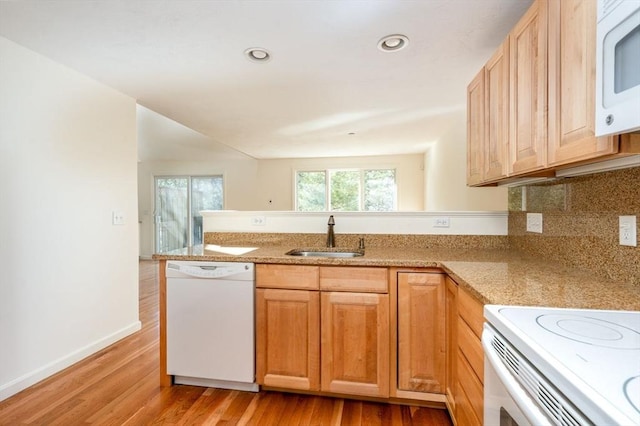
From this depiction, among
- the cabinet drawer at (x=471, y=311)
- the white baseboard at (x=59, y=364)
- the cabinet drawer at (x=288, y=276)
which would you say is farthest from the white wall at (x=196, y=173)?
the cabinet drawer at (x=471, y=311)

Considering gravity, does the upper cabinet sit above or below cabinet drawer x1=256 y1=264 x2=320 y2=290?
above

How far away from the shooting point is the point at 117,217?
9.31 feet

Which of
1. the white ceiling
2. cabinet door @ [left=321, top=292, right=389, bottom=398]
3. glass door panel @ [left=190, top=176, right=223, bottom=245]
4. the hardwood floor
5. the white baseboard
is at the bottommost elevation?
the hardwood floor

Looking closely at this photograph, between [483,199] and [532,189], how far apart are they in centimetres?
108

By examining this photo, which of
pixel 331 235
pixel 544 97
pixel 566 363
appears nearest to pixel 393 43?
pixel 544 97

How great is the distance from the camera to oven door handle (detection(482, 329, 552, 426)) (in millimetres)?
653

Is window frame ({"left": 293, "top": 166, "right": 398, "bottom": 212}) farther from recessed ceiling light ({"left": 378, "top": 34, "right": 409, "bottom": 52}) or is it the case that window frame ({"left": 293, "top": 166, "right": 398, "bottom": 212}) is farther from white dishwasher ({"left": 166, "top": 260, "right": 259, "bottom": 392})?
white dishwasher ({"left": 166, "top": 260, "right": 259, "bottom": 392})

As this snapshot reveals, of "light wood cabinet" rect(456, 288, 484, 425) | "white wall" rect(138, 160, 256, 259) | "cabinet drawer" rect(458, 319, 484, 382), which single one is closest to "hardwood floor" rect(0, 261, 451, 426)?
"light wood cabinet" rect(456, 288, 484, 425)

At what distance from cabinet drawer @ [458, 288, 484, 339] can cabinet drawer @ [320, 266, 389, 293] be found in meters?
0.44

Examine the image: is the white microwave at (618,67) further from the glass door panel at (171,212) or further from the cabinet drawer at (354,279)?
the glass door panel at (171,212)

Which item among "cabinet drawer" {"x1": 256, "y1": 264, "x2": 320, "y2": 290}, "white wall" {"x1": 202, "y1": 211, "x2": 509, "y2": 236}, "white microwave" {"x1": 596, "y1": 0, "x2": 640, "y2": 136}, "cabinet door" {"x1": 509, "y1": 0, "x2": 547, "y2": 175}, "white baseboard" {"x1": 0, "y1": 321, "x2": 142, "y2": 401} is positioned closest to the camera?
"white microwave" {"x1": 596, "y1": 0, "x2": 640, "y2": 136}

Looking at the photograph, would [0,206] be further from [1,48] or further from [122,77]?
[122,77]

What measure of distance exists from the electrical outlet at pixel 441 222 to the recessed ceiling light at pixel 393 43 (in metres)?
1.19

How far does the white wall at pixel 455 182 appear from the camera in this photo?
281 centimetres
